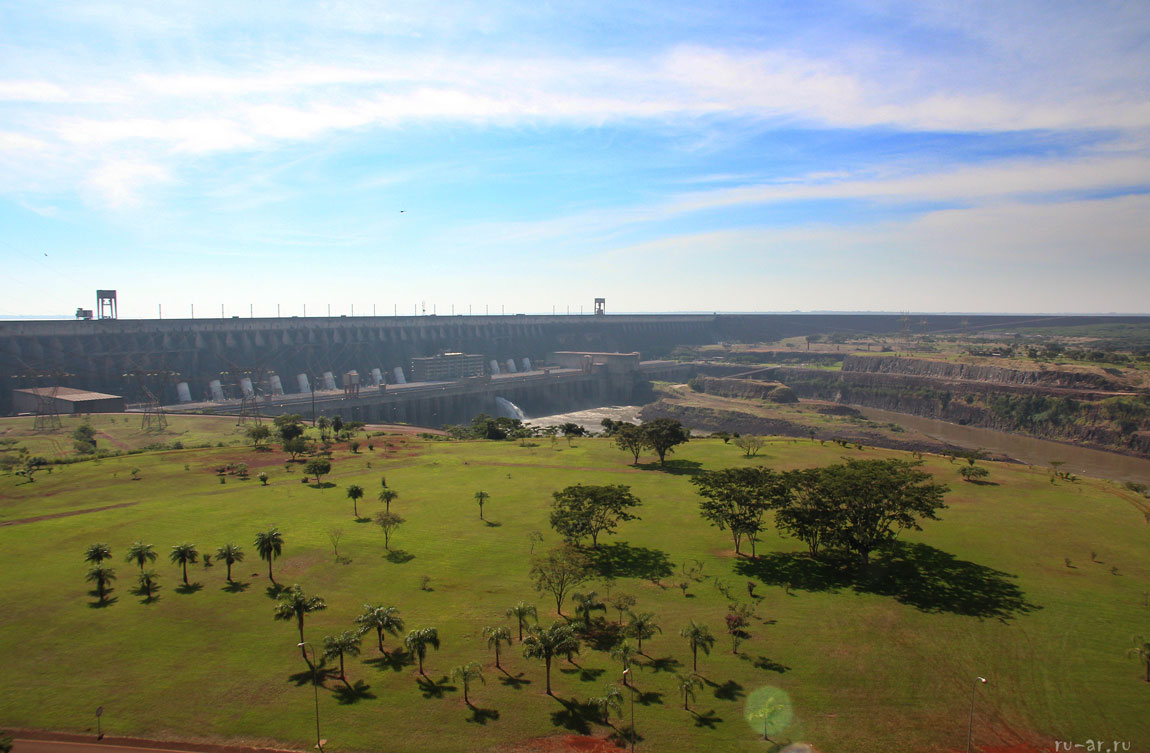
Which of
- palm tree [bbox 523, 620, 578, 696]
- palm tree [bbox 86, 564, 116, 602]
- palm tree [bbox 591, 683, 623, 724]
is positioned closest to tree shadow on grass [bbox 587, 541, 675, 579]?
palm tree [bbox 523, 620, 578, 696]

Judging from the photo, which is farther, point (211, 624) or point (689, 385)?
point (689, 385)

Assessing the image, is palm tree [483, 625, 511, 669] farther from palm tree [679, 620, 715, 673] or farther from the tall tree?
the tall tree

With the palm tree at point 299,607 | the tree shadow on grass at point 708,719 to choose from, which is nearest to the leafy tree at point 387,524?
the palm tree at point 299,607

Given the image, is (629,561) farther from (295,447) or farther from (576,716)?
(295,447)

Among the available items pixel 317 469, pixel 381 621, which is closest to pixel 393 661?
pixel 381 621

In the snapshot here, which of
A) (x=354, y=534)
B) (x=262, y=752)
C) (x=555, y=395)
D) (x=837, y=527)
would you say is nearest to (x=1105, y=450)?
(x=837, y=527)

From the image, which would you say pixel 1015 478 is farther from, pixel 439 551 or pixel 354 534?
pixel 354 534
